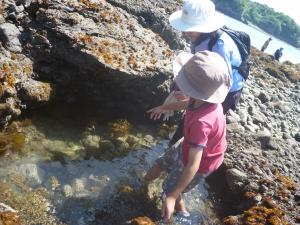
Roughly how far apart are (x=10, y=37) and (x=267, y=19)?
427ft

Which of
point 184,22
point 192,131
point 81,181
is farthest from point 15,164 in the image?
point 184,22

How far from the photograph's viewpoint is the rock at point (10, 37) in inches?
251

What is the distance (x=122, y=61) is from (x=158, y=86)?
0.98 metres

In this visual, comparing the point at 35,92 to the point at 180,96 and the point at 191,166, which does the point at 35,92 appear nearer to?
the point at 180,96

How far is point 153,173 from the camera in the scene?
568 centimetres

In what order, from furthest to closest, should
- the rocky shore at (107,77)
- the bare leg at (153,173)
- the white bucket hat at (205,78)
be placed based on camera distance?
1. the rocky shore at (107,77)
2. the bare leg at (153,173)
3. the white bucket hat at (205,78)

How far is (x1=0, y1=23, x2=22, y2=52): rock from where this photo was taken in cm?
637

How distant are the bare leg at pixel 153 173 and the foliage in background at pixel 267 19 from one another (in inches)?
4229

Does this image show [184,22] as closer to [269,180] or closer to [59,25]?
Answer: [59,25]

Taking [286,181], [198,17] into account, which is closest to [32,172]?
[198,17]

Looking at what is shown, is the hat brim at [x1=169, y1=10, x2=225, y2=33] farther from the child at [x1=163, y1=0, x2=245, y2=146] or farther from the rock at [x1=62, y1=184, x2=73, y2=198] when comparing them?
the rock at [x1=62, y1=184, x2=73, y2=198]

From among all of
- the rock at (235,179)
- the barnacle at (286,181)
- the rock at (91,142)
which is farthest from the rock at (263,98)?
the rock at (91,142)

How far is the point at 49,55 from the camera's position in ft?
22.0

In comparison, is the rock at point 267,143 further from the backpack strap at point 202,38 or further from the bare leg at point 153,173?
the backpack strap at point 202,38
